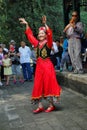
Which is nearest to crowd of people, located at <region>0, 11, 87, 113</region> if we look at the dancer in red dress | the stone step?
the dancer in red dress

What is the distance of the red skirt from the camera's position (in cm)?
912

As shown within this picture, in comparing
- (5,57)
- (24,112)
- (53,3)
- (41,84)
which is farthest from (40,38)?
(53,3)

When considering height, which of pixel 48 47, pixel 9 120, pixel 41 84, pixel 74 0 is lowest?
pixel 9 120

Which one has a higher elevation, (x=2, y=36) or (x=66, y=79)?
(x=2, y=36)

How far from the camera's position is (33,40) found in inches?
364

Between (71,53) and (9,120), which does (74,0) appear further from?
(9,120)

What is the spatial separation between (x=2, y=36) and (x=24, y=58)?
46.6ft

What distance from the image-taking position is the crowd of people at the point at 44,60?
29.9 ft

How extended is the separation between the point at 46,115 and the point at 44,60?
122 centimetres

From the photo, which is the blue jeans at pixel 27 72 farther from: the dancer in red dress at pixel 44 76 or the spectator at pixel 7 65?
the dancer in red dress at pixel 44 76

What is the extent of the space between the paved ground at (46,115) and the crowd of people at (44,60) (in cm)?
39

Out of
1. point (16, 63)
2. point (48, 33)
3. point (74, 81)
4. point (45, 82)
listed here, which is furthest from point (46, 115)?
point (16, 63)

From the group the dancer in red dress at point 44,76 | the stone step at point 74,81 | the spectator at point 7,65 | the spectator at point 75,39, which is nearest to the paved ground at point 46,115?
the stone step at point 74,81

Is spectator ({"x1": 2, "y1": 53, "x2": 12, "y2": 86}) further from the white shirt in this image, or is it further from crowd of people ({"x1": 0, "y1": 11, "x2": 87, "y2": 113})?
the white shirt
